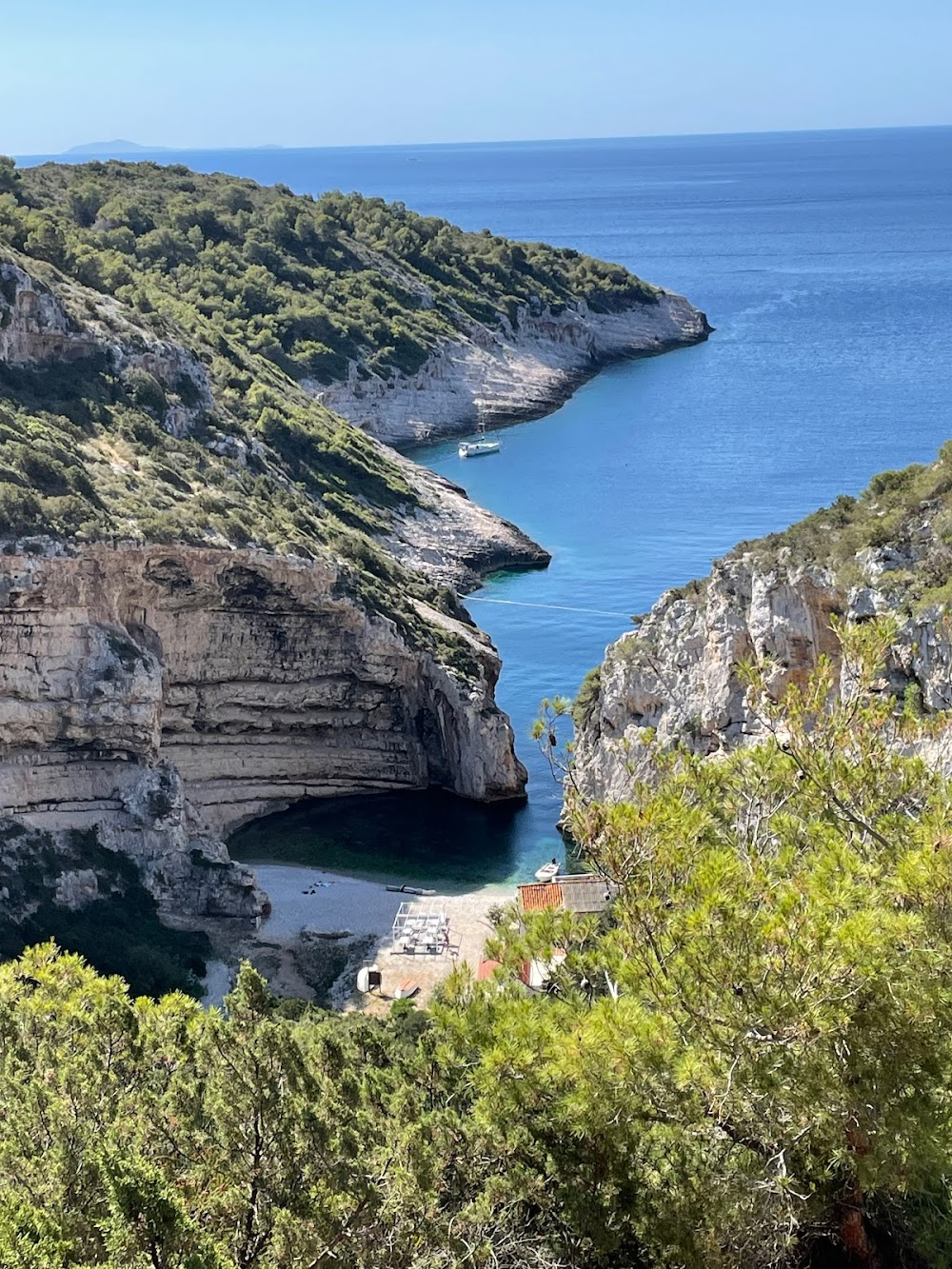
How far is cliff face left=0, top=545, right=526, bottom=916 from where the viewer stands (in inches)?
1296

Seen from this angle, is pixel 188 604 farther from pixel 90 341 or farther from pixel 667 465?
pixel 667 465

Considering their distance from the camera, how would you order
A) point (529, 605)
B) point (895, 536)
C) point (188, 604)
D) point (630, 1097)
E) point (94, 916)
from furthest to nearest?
point (529, 605)
point (188, 604)
point (94, 916)
point (895, 536)
point (630, 1097)

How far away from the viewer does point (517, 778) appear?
136 feet

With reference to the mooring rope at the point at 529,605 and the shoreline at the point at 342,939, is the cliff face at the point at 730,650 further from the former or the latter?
the mooring rope at the point at 529,605

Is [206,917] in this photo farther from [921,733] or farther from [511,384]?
[511,384]

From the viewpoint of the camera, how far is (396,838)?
3922 centimetres

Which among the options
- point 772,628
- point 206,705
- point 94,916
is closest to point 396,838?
point 206,705

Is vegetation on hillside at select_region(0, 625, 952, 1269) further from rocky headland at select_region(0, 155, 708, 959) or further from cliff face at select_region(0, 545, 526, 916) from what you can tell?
cliff face at select_region(0, 545, 526, 916)

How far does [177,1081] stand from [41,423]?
2669 cm

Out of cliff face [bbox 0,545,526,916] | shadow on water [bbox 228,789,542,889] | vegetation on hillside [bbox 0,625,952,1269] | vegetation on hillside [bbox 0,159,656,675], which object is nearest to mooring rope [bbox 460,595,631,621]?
vegetation on hillside [bbox 0,159,656,675]

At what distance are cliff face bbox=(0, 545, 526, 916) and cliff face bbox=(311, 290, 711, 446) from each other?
133 ft

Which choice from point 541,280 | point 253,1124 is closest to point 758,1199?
point 253,1124

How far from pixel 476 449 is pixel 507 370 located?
43.8ft

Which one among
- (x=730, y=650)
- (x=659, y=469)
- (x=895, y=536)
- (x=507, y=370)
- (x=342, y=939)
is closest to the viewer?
(x=895, y=536)
